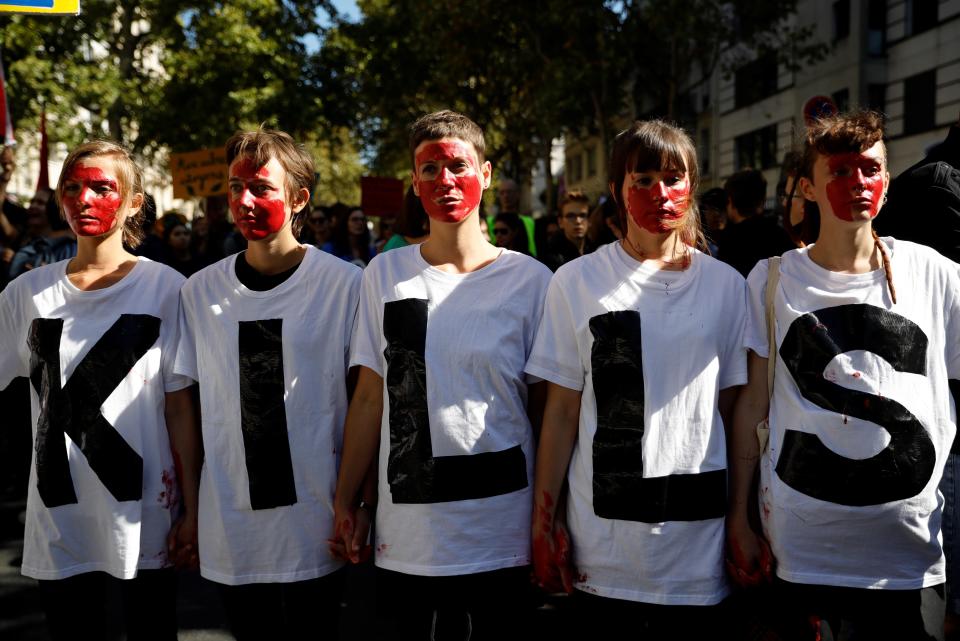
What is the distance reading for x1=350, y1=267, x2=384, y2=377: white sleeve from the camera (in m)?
2.78

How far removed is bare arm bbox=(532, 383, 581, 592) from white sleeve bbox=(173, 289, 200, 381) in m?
1.19

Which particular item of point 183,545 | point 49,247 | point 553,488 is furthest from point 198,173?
point 553,488

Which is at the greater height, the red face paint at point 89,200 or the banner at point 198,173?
the banner at point 198,173

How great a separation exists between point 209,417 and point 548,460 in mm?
1116

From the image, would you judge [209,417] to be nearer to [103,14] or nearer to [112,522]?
[112,522]

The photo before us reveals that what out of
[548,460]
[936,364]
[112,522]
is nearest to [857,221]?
[936,364]

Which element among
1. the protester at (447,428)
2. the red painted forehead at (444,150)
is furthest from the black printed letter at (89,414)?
the red painted forehead at (444,150)

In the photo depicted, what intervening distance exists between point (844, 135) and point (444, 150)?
1.21 meters

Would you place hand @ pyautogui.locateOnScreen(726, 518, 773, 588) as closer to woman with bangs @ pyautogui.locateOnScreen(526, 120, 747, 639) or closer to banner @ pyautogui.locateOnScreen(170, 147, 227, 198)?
woman with bangs @ pyautogui.locateOnScreen(526, 120, 747, 639)

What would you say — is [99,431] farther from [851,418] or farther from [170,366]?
[851,418]

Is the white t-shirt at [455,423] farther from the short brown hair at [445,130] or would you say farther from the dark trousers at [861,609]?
the dark trousers at [861,609]

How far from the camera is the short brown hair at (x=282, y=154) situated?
2.95 meters

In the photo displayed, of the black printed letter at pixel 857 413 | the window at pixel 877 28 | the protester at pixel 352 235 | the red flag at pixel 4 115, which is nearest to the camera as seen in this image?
the black printed letter at pixel 857 413

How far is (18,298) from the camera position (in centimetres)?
305
